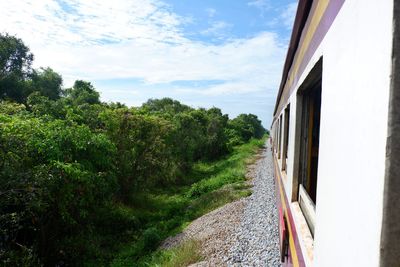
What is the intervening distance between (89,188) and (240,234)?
3.56 m

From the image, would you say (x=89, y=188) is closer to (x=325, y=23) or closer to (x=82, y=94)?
(x=325, y=23)

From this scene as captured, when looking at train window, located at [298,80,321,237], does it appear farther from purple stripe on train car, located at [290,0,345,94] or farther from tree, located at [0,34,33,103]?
tree, located at [0,34,33,103]

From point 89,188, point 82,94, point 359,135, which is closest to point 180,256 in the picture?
point 89,188

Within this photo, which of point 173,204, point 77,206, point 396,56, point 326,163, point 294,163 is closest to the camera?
point 396,56

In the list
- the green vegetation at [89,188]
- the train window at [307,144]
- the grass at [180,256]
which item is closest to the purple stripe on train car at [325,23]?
the train window at [307,144]

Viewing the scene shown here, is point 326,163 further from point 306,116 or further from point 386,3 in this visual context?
point 306,116

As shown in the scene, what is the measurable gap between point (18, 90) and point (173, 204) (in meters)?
19.4

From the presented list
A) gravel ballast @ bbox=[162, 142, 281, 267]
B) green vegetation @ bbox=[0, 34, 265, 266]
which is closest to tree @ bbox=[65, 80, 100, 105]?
green vegetation @ bbox=[0, 34, 265, 266]

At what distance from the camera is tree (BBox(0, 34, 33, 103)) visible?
2636cm

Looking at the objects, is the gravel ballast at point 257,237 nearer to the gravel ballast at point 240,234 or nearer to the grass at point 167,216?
the gravel ballast at point 240,234

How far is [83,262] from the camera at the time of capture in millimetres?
8039

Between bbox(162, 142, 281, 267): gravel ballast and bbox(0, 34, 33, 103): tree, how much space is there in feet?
71.3

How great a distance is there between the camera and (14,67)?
2944cm

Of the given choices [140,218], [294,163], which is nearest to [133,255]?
[140,218]
